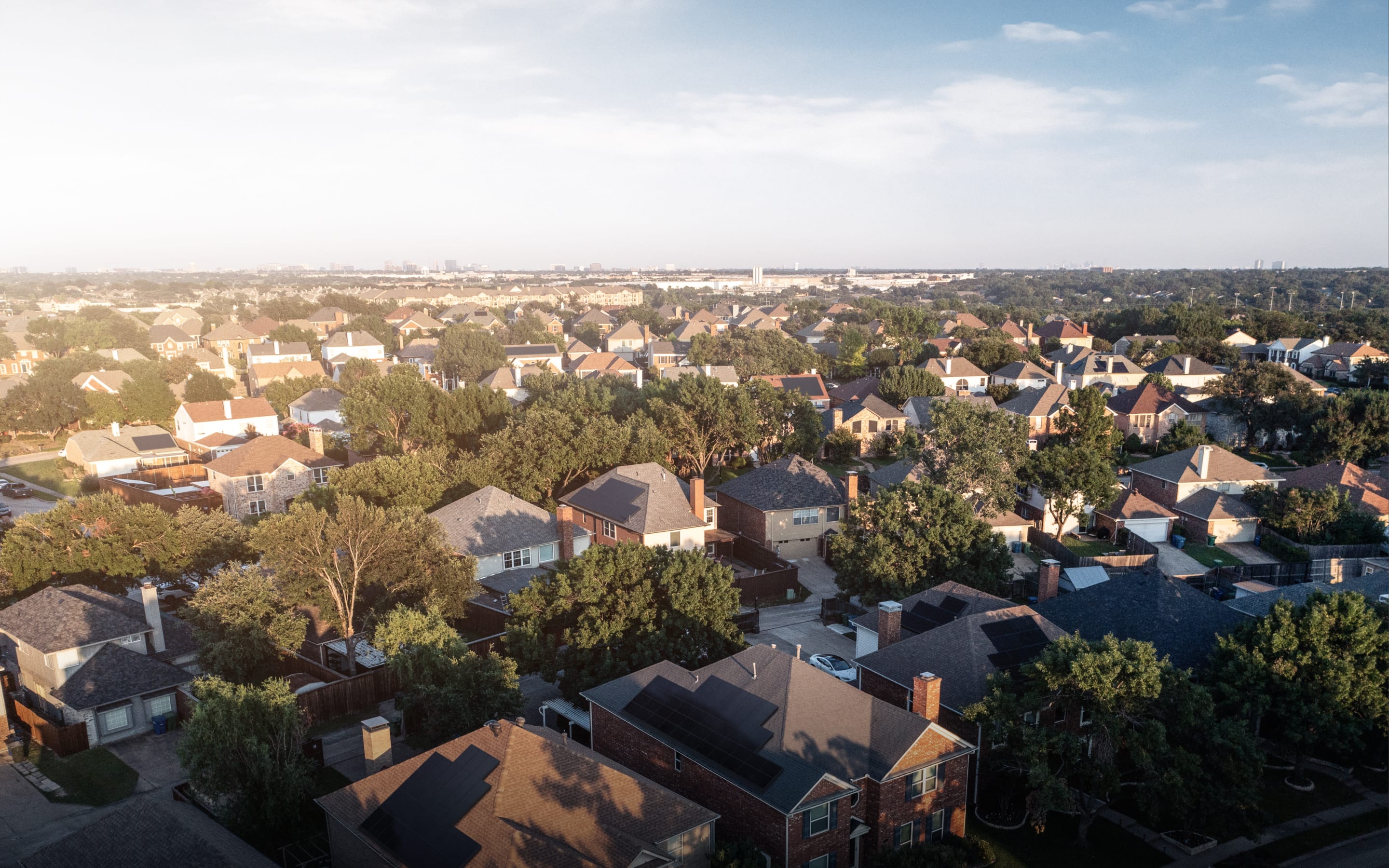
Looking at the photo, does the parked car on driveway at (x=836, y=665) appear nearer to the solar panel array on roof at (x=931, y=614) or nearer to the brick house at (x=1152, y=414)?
the solar panel array on roof at (x=931, y=614)

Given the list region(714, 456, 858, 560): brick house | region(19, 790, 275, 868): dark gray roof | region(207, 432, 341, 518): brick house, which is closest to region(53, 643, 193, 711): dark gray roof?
region(19, 790, 275, 868): dark gray roof

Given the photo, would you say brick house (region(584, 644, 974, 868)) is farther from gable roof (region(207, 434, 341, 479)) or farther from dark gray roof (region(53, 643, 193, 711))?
gable roof (region(207, 434, 341, 479))

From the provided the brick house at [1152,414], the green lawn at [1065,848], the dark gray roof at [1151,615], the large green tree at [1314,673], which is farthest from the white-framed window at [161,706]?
the brick house at [1152,414]

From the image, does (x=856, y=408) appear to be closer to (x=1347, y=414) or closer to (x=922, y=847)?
(x=1347, y=414)

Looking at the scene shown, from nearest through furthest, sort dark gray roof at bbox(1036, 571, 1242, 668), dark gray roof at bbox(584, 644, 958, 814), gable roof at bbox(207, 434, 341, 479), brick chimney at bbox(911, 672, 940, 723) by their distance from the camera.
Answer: dark gray roof at bbox(584, 644, 958, 814) → brick chimney at bbox(911, 672, 940, 723) → dark gray roof at bbox(1036, 571, 1242, 668) → gable roof at bbox(207, 434, 341, 479)

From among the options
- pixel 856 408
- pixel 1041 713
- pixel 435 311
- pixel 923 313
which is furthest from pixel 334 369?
pixel 1041 713
